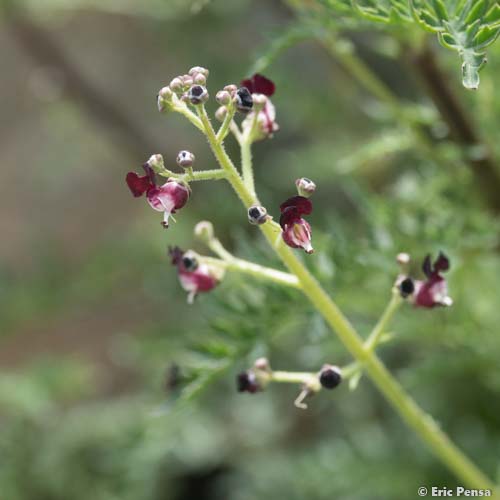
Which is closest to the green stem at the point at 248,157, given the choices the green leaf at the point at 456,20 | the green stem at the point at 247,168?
the green stem at the point at 247,168

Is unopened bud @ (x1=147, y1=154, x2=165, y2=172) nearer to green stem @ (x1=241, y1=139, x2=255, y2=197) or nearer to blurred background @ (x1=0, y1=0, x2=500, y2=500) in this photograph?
green stem @ (x1=241, y1=139, x2=255, y2=197)

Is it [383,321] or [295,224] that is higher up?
[295,224]

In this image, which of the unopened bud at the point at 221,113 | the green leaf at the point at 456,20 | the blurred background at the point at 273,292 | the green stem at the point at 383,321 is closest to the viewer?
the green leaf at the point at 456,20

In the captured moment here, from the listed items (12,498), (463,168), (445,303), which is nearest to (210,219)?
(12,498)

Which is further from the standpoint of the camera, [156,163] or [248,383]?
[248,383]

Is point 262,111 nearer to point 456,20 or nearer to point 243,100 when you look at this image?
point 243,100

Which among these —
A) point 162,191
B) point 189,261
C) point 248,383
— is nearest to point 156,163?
point 162,191

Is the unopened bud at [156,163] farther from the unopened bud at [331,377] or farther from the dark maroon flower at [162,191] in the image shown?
the unopened bud at [331,377]

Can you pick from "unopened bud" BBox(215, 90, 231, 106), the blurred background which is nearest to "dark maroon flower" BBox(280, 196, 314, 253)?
"unopened bud" BBox(215, 90, 231, 106)
